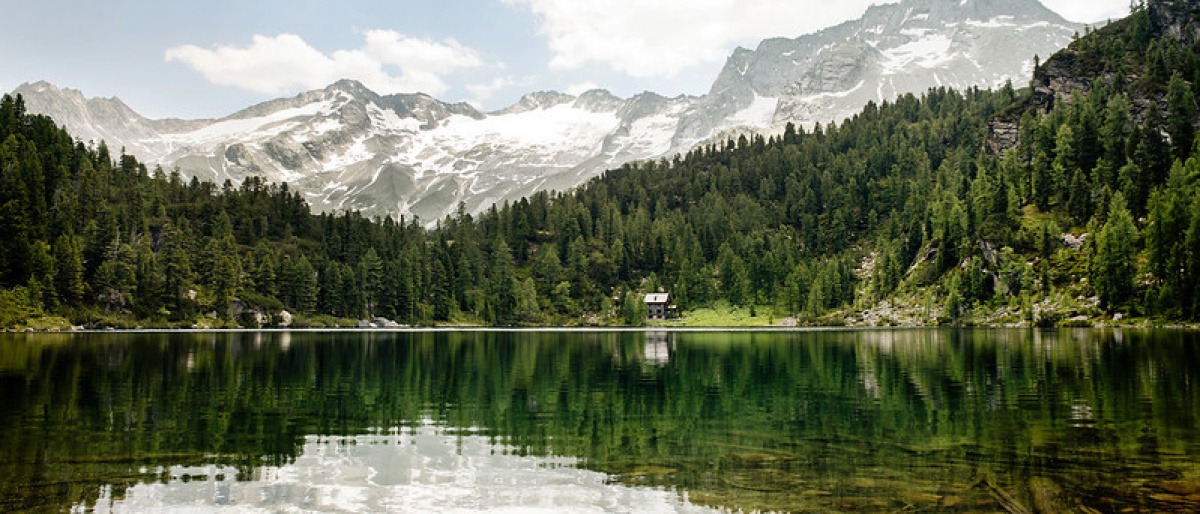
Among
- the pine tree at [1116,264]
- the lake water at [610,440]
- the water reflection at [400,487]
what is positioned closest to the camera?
the water reflection at [400,487]

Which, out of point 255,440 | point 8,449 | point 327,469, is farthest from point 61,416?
point 327,469

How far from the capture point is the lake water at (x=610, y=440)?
23016 millimetres

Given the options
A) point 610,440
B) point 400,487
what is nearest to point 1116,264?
point 610,440

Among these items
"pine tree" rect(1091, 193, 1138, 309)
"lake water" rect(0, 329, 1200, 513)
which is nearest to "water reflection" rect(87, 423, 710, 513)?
"lake water" rect(0, 329, 1200, 513)

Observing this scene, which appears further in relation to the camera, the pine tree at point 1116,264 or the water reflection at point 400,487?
the pine tree at point 1116,264

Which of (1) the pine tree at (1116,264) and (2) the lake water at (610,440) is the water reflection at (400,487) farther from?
(1) the pine tree at (1116,264)

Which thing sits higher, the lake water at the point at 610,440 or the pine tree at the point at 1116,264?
the pine tree at the point at 1116,264

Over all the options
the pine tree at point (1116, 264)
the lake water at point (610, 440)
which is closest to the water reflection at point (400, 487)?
the lake water at point (610, 440)

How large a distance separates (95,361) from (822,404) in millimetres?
65742

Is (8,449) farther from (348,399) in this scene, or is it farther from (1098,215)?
(1098,215)

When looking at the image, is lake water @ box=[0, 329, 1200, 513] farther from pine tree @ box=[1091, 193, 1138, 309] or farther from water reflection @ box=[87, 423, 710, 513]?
pine tree @ box=[1091, 193, 1138, 309]

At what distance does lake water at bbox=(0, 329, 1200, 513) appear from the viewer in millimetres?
23016

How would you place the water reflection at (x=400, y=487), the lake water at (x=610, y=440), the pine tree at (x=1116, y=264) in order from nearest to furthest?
the water reflection at (x=400, y=487) < the lake water at (x=610, y=440) < the pine tree at (x=1116, y=264)

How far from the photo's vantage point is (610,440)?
33.2 metres
